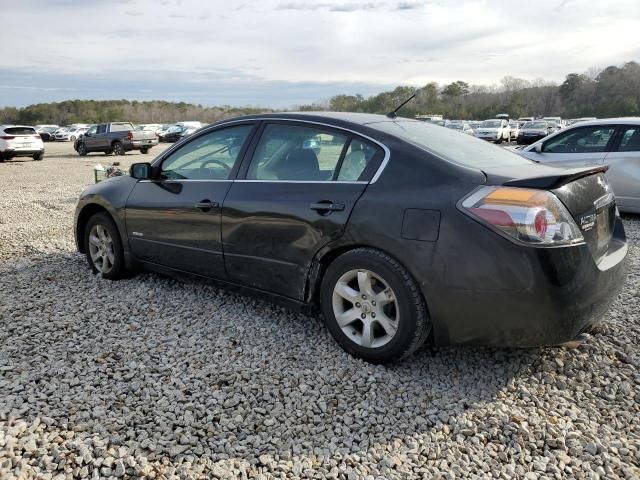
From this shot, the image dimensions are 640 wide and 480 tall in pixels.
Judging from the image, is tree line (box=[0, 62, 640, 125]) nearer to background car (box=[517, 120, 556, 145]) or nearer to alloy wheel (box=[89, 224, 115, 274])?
background car (box=[517, 120, 556, 145])

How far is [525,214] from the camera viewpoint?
2.73 m

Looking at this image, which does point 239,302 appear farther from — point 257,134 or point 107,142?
point 107,142

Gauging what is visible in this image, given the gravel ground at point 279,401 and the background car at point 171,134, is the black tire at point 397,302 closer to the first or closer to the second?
the gravel ground at point 279,401

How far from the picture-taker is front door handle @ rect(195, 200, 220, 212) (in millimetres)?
3975

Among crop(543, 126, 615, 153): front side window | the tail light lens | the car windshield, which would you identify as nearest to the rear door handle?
the tail light lens

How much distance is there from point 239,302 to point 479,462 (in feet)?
8.01

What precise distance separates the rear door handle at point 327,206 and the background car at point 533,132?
2900 centimetres

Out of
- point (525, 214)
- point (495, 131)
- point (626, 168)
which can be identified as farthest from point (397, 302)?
point (495, 131)

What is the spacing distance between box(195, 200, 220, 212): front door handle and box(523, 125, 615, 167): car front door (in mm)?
5769

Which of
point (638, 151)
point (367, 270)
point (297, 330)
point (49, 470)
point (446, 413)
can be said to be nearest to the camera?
point (49, 470)

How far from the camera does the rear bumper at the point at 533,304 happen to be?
2.73 meters

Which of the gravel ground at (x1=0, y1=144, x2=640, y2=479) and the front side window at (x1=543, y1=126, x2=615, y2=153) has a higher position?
the front side window at (x1=543, y1=126, x2=615, y2=153)

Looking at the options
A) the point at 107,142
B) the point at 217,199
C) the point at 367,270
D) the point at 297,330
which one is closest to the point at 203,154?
the point at 217,199

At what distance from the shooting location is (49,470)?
2.37m
